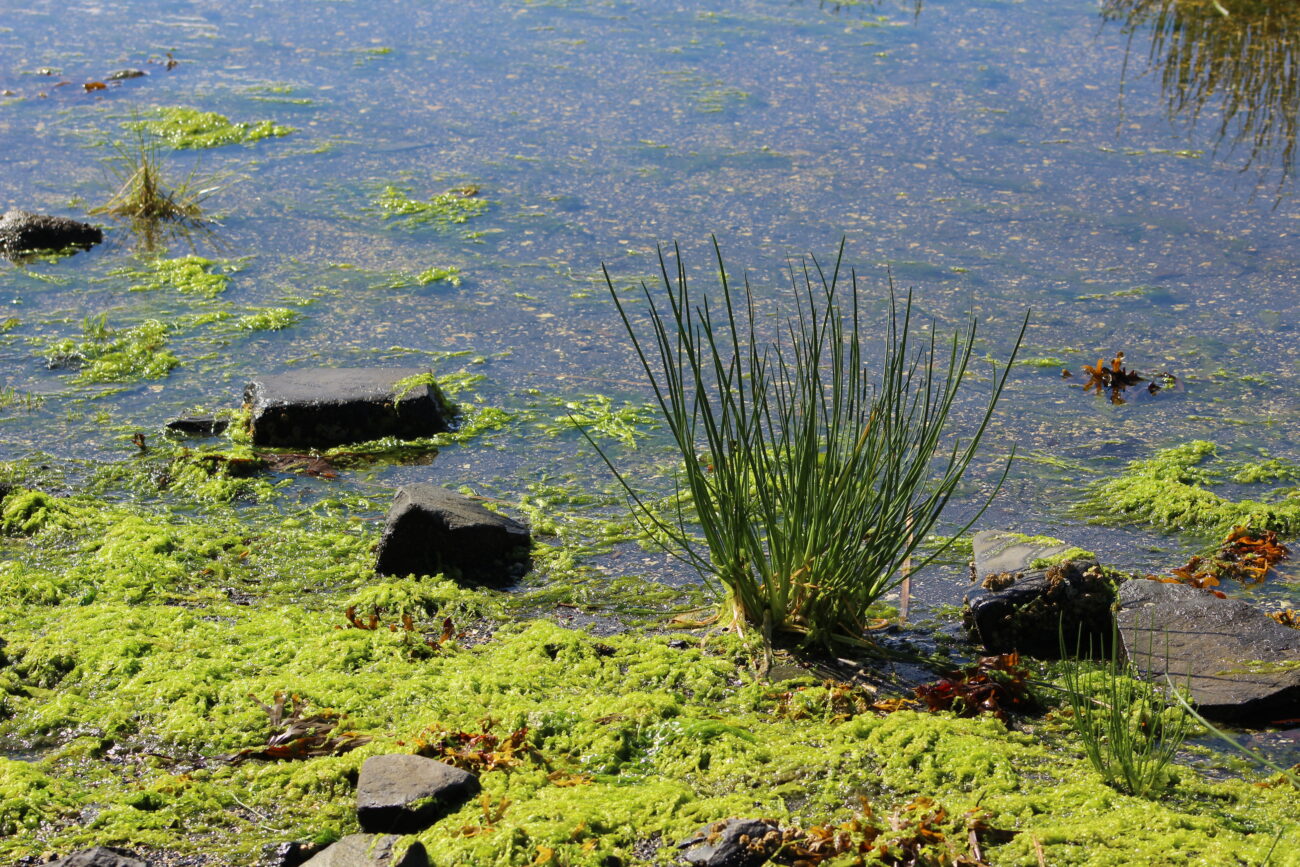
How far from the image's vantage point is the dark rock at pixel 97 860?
81.4 inches

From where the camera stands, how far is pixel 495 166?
6262 millimetres

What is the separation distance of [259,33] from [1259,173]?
20.1 ft

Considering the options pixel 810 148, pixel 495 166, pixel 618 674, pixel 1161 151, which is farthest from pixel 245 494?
pixel 1161 151

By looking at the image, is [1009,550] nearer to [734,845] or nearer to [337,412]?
[734,845]

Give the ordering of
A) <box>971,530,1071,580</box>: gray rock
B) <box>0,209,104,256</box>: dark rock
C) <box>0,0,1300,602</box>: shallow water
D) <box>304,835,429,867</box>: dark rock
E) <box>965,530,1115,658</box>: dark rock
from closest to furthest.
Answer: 1. <box>304,835,429,867</box>: dark rock
2. <box>965,530,1115,658</box>: dark rock
3. <box>971,530,1071,580</box>: gray rock
4. <box>0,0,1300,602</box>: shallow water
5. <box>0,209,104,256</box>: dark rock

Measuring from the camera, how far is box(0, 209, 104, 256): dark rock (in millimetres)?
5403

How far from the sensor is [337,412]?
4.04m

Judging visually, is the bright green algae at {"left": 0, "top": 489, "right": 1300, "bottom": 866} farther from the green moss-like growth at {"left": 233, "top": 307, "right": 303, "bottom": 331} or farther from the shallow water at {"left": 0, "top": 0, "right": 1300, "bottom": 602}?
the green moss-like growth at {"left": 233, "top": 307, "right": 303, "bottom": 331}

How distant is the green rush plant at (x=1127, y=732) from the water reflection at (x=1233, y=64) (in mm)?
4255

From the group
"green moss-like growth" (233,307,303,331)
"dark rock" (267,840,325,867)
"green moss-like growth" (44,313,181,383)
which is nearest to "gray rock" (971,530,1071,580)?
"dark rock" (267,840,325,867)

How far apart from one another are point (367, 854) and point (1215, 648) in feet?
6.14

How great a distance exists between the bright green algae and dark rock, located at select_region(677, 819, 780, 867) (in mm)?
86

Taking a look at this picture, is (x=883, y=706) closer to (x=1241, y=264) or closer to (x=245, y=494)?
(x=245, y=494)

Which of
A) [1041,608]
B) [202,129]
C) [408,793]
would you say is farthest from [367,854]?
[202,129]
